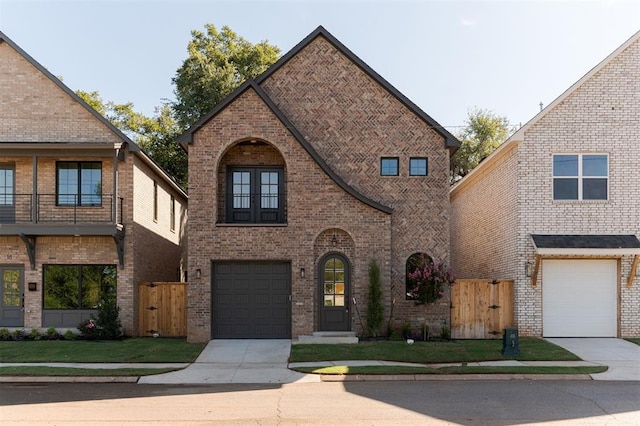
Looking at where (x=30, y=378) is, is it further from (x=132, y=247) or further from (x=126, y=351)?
(x=132, y=247)

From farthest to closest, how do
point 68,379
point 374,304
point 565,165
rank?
point 565,165 → point 374,304 → point 68,379

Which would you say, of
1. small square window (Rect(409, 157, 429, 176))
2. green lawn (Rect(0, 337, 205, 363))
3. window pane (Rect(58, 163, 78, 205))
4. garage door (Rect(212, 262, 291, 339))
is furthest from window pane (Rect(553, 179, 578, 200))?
window pane (Rect(58, 163, 78, 205))

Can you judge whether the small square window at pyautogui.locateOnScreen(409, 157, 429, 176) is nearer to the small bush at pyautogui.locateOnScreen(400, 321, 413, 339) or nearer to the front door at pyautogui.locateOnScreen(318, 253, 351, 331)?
the front door at pyautogui.locateOnScreen(318, 253, 351, 331)

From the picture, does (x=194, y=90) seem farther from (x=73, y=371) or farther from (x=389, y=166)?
(x=73, y=371)

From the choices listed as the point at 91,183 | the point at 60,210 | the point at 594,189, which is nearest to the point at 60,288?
the point at 60,210

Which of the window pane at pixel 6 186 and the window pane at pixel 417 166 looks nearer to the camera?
the window pane at pixel 6 186

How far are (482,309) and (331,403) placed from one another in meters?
9.78

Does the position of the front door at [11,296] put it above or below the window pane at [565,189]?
below

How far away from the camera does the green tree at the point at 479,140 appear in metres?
41.1

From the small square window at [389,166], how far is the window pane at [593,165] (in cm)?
620

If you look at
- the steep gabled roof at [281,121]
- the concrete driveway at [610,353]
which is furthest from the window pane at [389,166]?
the concrete driveway at [610,353]

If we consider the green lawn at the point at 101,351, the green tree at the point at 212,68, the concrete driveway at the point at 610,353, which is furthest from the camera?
the green tree at the point at 212,68

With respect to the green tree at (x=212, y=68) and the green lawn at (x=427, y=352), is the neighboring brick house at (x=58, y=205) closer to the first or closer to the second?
the green lawn at (x=427, y=352)

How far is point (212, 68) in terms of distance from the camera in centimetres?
3262
